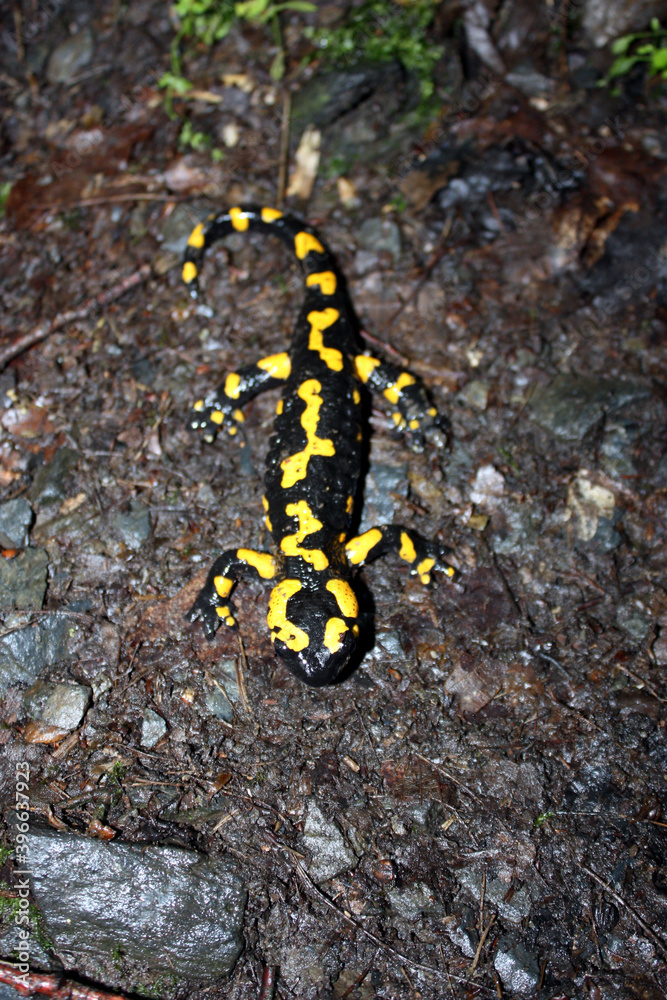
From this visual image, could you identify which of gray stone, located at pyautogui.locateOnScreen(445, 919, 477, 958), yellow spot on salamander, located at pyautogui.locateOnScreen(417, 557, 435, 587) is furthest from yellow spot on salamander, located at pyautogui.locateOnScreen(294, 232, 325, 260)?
gray stone, located at pyautogui.locateOnScreen(445, 919, 477, 958)

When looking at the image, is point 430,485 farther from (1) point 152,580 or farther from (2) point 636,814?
(2) point 636,814

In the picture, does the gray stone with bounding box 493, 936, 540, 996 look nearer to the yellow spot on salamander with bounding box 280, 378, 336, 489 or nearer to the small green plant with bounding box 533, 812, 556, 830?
the small green plant with bounding box 533, 812, 556, 830

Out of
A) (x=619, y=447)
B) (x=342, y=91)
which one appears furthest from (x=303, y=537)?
(x=342, y=91)

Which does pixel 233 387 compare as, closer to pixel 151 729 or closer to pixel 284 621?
pixel 284 621

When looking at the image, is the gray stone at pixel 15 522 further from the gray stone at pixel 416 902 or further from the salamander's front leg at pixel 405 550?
the gray stone at pixel 416 902

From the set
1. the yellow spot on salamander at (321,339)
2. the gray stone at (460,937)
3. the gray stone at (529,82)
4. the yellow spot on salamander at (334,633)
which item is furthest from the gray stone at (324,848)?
the gray stone at (529,82)

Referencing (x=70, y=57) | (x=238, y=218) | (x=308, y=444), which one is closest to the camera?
(x=308, y=444)

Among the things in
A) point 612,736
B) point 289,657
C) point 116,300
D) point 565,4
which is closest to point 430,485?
point 289,657
